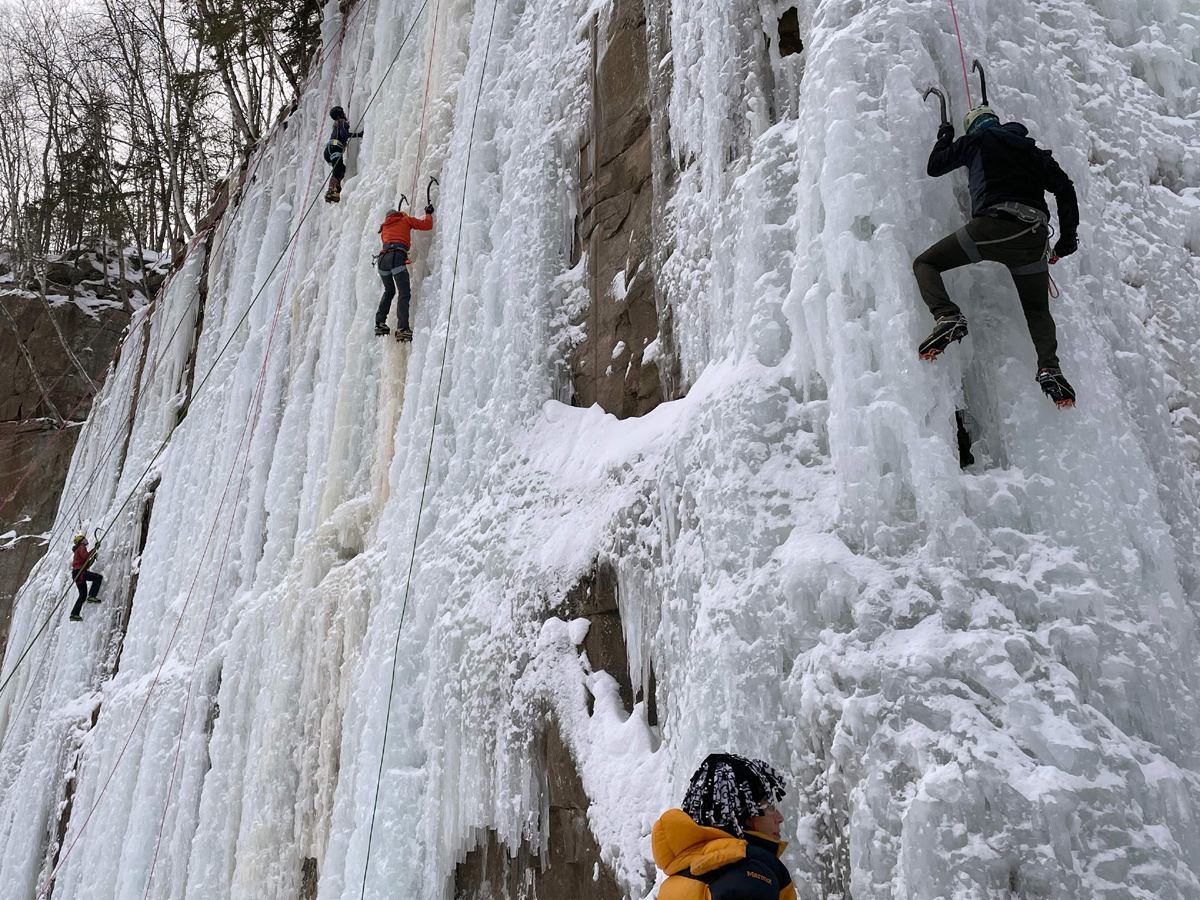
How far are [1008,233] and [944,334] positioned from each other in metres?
0.40

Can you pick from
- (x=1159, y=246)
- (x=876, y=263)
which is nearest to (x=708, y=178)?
(x=876, y=263)

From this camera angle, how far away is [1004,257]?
120 inches

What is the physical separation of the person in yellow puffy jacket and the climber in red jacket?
32.8ft

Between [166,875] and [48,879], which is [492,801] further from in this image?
[48,879]

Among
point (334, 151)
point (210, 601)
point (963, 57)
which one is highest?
point (334, 151)

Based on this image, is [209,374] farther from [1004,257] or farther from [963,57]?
[1004,257]

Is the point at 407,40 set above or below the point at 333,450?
above

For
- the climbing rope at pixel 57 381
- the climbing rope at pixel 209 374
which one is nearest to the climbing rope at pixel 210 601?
the climbing rope at pixel 209 374

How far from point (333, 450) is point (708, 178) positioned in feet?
12.0

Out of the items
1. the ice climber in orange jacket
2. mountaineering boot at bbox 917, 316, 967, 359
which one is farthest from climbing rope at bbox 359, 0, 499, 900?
mountaineering boot at bbox 917, 316, 967, 359

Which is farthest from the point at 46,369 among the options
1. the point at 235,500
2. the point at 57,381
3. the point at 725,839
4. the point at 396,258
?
the point at 725,839

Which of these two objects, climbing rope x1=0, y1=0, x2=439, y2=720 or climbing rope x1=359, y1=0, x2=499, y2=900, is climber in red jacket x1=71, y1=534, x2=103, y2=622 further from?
climbing rope x1=359, y1=0, x2=499, y2=900

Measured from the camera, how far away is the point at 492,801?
180 inches

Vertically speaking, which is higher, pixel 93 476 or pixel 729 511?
pixel 93 476
